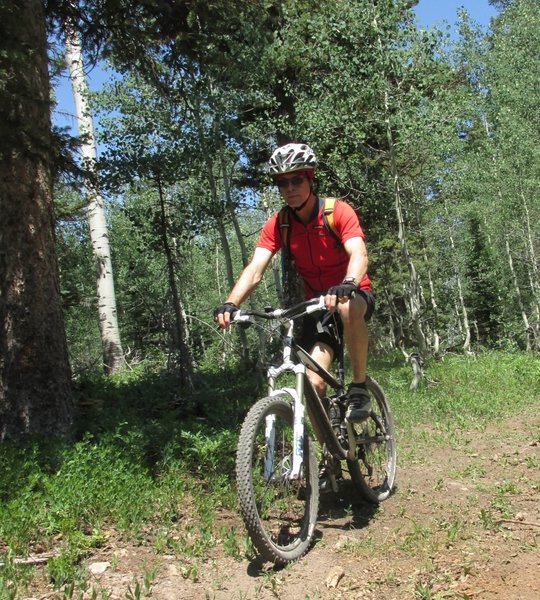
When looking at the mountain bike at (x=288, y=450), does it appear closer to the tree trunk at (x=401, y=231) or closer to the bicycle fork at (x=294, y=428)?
the bicycle fork at (x=294, y=428)

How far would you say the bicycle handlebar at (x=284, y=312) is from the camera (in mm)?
3875

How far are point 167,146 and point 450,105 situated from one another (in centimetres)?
Answer: 588

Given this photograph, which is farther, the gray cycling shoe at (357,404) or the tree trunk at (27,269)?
the tree trunk at (27,269)

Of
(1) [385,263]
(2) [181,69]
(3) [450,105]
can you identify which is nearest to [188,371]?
(2) [181,69]

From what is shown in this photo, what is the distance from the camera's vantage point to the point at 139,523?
4.34 metres

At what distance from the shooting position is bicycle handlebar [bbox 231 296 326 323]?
12.7 feet

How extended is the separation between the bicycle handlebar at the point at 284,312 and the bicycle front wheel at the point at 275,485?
53cm

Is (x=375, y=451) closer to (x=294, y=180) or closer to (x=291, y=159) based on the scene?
(x=294, y=180)

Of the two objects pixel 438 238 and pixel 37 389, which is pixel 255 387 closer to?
pixel 37 389

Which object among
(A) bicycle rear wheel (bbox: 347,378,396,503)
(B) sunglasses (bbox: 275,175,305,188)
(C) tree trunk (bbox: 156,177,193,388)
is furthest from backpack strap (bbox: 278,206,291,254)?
(C) tree trunk (bbox: 156,177,193,388)

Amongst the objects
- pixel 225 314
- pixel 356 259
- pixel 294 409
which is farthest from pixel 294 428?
pixel 356 259

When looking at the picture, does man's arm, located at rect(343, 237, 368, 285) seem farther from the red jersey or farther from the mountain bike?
the mountain bike

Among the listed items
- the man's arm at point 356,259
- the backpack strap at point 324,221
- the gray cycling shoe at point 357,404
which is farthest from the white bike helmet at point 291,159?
the gray cycling shoe at point 357,404

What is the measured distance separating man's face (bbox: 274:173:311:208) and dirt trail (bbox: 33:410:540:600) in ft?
7.95
